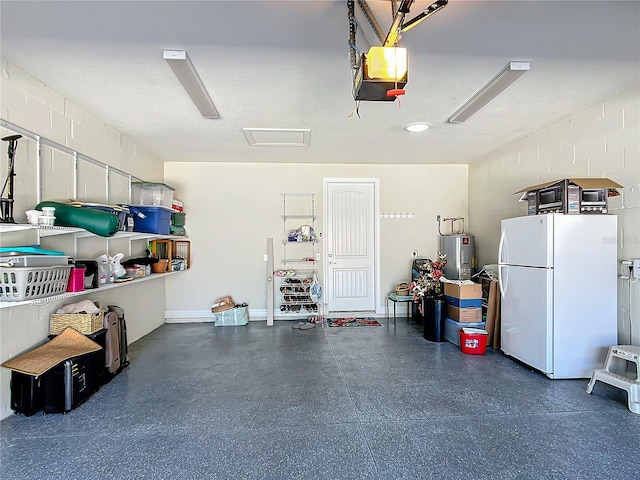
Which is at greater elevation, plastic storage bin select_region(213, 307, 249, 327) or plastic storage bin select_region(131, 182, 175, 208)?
plastic storage bin select_region(131, 182, 175, 208)

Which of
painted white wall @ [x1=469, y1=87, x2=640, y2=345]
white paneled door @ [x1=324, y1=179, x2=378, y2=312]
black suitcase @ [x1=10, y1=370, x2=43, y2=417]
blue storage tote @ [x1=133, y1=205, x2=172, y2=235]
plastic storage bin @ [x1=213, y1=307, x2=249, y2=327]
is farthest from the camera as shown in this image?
white paneled door @ [x1=324, y1=179, x2=378, y2=312]

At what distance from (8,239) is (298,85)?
2563mm

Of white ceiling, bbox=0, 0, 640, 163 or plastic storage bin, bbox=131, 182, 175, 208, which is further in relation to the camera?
plastic storage bin, bbox=131, 182, 175, 208

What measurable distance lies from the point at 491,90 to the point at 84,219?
12.1 feet

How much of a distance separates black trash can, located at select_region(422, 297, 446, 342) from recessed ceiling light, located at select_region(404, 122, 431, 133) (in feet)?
7.40

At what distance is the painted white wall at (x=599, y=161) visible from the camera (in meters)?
3.11

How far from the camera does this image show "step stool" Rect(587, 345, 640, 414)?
2.68m

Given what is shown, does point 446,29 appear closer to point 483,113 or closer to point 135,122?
point 483,113

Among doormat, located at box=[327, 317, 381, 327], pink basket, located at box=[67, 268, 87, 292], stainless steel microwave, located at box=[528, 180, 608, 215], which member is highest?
stainless steel microwave, located at box=[528, 180, 608, 215]

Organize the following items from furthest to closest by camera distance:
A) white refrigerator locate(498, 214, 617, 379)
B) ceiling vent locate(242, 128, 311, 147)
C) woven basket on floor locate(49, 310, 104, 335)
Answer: ceiling vent locate(242, 128, 311, 147), white refrigerator locate(498, 214, 617, 379), woven basket on floor locate(49, 310, 104, 335)

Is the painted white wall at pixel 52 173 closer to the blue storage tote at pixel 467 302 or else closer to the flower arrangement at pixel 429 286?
the flower arrangement at pixel 429 286

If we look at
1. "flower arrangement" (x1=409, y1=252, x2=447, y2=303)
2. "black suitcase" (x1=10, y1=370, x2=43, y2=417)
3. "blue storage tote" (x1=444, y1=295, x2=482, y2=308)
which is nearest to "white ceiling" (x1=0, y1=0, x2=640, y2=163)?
"flower arrangement" (x1=409, y1=252, x2=447, y2=303)

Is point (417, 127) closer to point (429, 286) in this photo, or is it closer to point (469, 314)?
point (429, 286)

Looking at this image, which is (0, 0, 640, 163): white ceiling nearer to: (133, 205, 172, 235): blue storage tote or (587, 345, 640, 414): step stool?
(133, 205, 172, 235): blue storage tote
